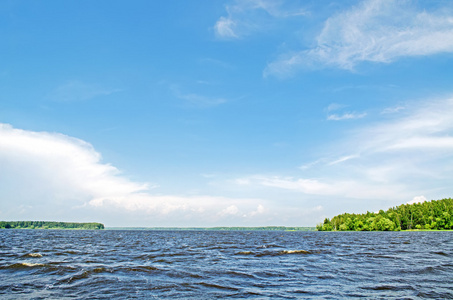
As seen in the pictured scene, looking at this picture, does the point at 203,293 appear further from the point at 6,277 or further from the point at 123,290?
the point at 6,277

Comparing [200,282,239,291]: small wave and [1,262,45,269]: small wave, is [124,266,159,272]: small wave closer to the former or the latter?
[200,282,239,291]: small wave

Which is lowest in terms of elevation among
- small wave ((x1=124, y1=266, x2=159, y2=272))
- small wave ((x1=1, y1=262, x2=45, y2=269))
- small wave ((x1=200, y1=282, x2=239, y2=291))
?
small wave ((x1=1, y1=262, x2=45, y2=269))

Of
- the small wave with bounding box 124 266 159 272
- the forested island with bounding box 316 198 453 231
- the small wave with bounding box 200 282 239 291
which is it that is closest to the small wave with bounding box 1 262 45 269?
the small wave with bounding box 124 266 159 272

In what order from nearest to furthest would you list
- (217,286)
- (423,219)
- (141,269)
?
(217,286) < (141,269) < (423,219)

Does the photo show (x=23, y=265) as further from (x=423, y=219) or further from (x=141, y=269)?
(x=423, y=219)

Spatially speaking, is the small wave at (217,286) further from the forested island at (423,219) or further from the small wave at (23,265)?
the forested island at (423,219)

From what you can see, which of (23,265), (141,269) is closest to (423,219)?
(141,269)

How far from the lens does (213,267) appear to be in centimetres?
2825

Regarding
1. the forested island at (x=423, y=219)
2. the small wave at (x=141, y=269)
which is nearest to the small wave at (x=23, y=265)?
the small wave at (x=141, y=269)

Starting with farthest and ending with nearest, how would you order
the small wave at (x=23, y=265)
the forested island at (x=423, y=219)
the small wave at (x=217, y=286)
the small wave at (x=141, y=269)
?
the forested island at (x=423, y=219) < the small wave at (x=23, y=265) < the small wave at (x=141, y=269) < the small wave at (x=217, y=286)

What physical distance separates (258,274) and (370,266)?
12269 millimetres

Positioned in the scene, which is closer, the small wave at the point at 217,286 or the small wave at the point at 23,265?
the small wave at the point at 217,286

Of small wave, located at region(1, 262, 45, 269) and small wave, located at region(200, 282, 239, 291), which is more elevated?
small wave, located at region(200, 282, 239, 291)

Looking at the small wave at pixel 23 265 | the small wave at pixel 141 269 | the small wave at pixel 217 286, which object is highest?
the small wave at pixel 217 286
